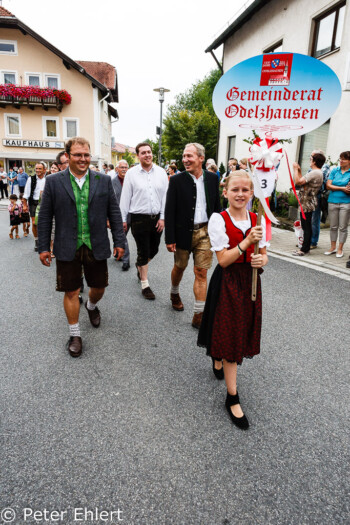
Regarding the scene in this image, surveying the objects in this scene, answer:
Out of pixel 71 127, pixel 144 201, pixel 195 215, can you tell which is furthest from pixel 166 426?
pixel 71 127

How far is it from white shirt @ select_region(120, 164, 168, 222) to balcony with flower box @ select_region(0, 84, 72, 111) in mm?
23354

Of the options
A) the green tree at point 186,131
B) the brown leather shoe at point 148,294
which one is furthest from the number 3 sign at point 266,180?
the green tree at point 186,131

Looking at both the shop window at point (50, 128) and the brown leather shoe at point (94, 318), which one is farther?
the shop window at point (50, 128)

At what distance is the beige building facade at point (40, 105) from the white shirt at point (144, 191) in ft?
74.0

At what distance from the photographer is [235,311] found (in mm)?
2355

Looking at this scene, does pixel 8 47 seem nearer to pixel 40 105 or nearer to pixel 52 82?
pixel 52 82

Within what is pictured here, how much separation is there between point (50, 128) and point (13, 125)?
272cm

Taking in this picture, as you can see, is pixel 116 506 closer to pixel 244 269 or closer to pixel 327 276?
pixel 244 269

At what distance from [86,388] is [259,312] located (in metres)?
1.49

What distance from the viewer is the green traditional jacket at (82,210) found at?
123 inches

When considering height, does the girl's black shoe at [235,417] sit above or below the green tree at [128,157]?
below

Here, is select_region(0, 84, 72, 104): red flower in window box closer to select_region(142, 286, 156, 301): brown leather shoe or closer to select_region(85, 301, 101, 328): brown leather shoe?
select_region(142, 286, 156, 301): brown leather shoe

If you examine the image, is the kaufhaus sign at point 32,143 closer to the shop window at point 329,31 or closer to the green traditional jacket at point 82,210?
the shop window at point 329,31

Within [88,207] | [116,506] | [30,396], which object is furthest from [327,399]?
[88,207]
